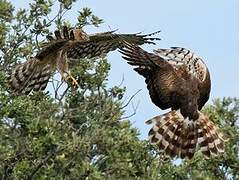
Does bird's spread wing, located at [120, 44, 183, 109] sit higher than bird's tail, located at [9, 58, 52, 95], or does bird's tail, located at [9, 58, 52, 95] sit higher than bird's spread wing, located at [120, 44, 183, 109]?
bird's tail, located at [9, 58, 52, 95]

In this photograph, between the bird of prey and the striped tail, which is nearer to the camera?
the bird of prey

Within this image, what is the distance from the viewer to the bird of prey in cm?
1316

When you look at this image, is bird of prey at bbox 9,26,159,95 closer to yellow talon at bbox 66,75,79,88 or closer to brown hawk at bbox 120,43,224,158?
yellow talon at bbox 66,75,79,88

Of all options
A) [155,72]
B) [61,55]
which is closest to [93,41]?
[61,55]

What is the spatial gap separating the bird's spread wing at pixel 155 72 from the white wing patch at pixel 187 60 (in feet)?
0.63

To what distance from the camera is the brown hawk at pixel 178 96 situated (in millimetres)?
12773

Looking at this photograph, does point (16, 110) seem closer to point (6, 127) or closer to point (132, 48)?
point (6, 127)

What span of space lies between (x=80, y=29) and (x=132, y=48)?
1008 millimetres

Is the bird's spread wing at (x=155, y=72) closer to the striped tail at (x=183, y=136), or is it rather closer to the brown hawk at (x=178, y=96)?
the brown hawk at (x=178, y=96)

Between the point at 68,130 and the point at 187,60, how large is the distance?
196 cm

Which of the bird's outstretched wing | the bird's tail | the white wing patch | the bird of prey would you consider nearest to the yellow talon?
the bird of prey

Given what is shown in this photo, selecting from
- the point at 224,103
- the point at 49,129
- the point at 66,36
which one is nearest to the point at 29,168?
the point at 49,129

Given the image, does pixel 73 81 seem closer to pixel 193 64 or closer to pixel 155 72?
pixel 155 72

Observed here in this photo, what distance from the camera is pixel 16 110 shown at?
38.4ft
